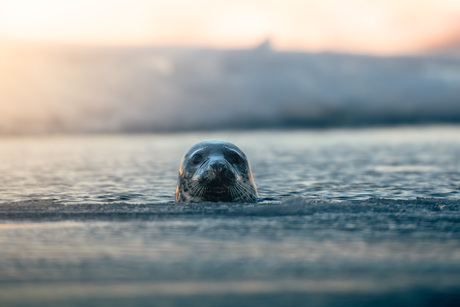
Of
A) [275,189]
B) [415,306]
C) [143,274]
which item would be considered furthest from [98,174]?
[415,306]

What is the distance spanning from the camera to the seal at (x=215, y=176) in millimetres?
9984

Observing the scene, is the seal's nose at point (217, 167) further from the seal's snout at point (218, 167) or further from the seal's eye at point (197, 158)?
the seal's eye at point (197, 158)

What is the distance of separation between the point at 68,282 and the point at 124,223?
2.85 metres

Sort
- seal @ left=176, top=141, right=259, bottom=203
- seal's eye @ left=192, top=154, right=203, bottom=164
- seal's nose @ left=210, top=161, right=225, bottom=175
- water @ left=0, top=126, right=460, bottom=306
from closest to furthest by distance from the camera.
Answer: water @ left=0, top=126, right=460, bottom=306
seal's nose @ left=210, top=161, right=225, bottom=175
seal @ left=176, top=141, right=259, bottom=203
seal's eye @ left=192, top=154, right=203, bottom=164

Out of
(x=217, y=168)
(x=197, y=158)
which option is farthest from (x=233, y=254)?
(x=197, y=158)

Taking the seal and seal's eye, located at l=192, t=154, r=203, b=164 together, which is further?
seal's eye, located at l=192, t=154, r=203, b=164

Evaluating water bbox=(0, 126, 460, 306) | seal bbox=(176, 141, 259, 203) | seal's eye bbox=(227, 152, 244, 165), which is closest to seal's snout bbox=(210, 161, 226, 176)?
seal bbox=(176, 141, 259, 203)

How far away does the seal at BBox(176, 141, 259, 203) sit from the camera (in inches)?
393

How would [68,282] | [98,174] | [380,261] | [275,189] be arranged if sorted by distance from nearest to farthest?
1. [68,282]
2. [380,261]
3. [275,189]
4. [98,174]

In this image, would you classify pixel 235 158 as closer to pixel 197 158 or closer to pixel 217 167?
pixel 197 158

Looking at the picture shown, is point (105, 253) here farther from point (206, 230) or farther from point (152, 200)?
point (152, 200)

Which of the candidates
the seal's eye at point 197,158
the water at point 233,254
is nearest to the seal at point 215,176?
the seal's eye at point 197,158

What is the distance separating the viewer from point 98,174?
1972cm

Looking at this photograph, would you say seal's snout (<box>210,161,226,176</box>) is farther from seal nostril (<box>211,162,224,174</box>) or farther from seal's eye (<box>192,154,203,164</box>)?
seal's eye (<box>192,154,203,164</box>)
